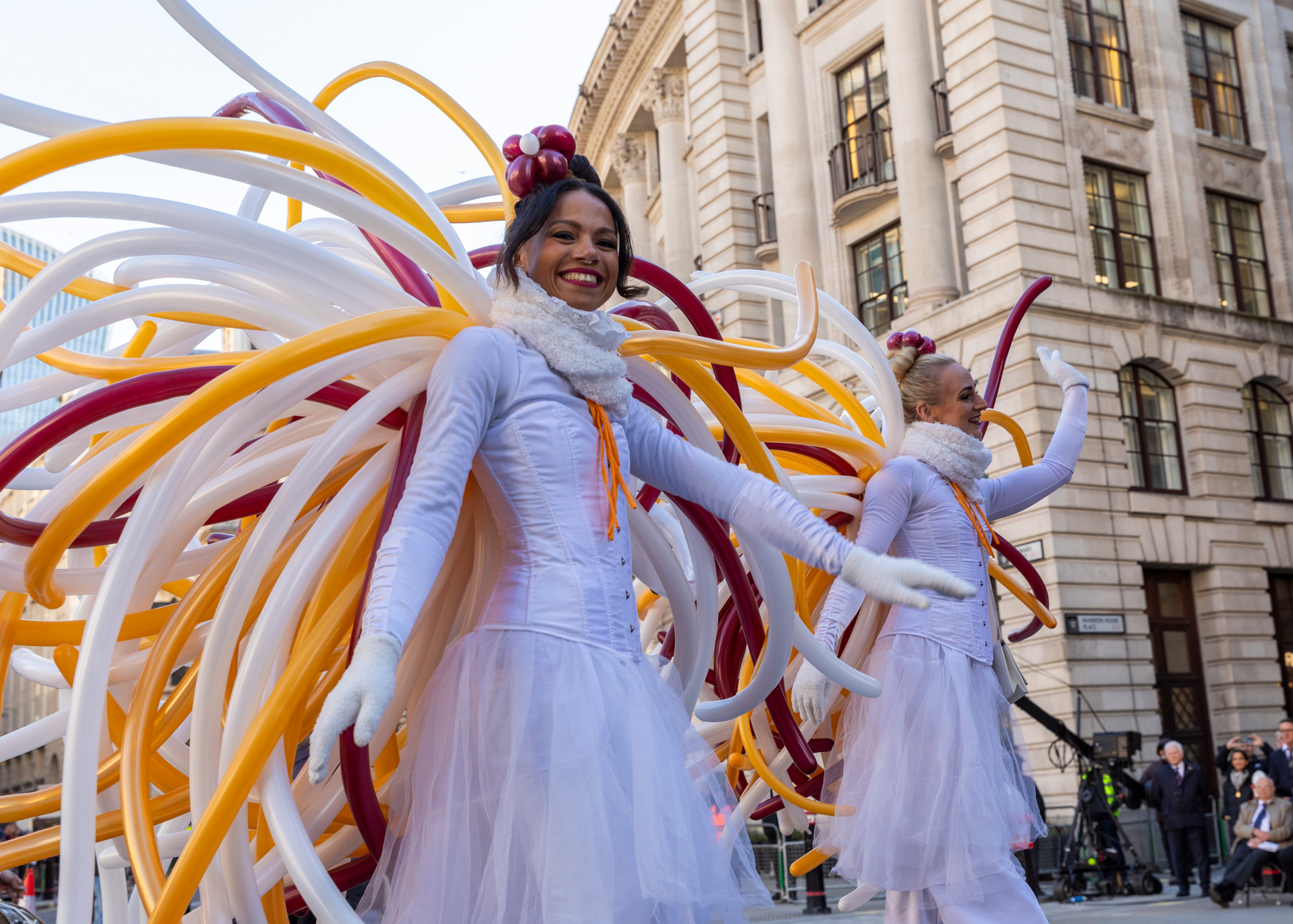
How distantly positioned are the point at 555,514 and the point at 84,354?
1.39m

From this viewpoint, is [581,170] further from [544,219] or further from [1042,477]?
[1042,477]

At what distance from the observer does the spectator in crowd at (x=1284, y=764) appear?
10484 mm

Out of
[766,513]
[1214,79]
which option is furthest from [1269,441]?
[766,513]

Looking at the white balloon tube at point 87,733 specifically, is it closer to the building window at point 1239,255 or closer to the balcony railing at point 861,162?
the balcony railing at point 861,162

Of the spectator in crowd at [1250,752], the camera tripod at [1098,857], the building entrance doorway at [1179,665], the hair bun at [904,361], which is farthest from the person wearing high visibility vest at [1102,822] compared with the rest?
the hair bun at [904,361]

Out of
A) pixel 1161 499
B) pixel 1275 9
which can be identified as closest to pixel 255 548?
pixel 1161 499

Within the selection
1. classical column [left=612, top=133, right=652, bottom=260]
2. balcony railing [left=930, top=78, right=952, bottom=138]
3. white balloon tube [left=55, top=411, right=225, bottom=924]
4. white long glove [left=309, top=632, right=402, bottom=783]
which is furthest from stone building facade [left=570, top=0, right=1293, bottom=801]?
white long glove [left=309, top=632, right=402, bottom=783]

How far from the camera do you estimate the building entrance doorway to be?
16.9 meters

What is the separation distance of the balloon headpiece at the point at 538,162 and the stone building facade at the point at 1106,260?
13862 mm

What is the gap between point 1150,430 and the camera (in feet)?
57.9

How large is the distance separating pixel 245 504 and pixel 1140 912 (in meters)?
8.04

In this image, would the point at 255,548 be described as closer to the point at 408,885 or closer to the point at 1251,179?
the point at 408,885

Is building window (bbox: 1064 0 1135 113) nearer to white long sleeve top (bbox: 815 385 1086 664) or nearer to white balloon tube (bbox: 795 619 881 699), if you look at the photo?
white long sleeve top (bbox: 815 385 1086 664)

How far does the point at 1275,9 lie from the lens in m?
20.8
